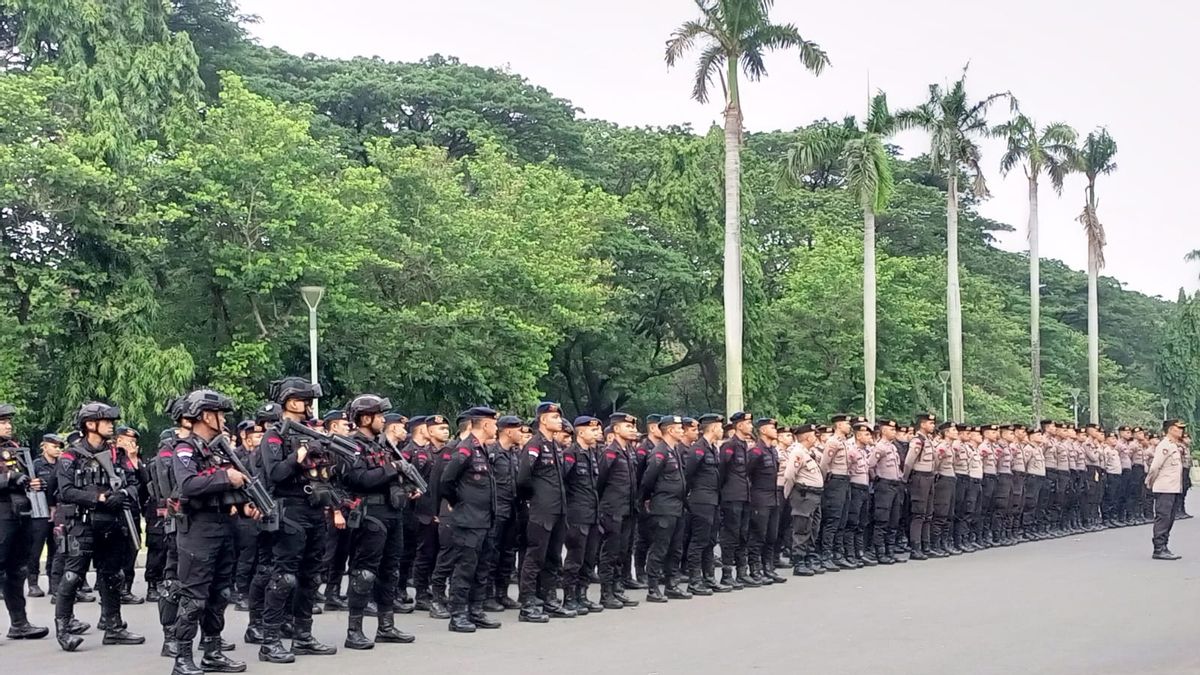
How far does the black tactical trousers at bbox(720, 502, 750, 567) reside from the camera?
577 inches

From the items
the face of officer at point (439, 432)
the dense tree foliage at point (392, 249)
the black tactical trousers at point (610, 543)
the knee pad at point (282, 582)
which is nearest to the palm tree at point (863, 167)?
the dense tree foliage at point (392, 249)

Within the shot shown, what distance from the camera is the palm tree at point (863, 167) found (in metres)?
32.7

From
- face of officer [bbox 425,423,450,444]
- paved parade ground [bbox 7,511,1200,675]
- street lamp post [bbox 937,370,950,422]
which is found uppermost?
street lamp post [bbox 937,370,950,422]

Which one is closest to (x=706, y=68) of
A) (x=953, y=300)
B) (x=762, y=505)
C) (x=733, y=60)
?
(x=733, y=60)

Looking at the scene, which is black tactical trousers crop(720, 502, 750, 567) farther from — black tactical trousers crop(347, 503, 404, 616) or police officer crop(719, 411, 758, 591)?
black tactical trousers crop(347, 503, 404, 616)

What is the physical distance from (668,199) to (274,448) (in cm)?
2904

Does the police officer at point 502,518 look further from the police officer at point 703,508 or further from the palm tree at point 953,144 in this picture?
the palm tree at point 953,144

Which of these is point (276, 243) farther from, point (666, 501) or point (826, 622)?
point (826, 622)

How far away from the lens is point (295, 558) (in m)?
9.88

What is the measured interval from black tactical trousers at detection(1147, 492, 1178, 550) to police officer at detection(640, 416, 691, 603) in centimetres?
753

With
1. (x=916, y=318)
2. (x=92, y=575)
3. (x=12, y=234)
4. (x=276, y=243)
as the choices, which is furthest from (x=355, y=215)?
(x=916, y=318)

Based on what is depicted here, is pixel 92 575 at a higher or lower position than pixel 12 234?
lower

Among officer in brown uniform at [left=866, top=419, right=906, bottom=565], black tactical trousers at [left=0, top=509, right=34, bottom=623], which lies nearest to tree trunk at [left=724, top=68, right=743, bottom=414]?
officer in brown uniform at [left=866, top=419, right=906, bottom=565]

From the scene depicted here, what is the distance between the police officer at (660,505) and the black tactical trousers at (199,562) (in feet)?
17.8
